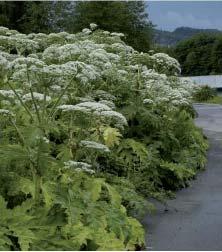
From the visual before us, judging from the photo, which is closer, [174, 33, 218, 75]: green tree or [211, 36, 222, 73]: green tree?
[211, 36, 222, 73]: green tree

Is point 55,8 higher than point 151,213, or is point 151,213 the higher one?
point 55,8

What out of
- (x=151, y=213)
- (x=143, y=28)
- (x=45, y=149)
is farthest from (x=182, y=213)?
(x=143, y=28)

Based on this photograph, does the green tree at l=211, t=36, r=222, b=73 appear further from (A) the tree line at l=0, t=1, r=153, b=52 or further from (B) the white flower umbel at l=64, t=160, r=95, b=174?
(B) the white flower umbel at l=64, t=160, r=95, b=174

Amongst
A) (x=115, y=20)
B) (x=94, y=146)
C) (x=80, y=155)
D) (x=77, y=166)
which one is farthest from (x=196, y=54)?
(x=77, y=166)

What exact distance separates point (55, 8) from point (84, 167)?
1382 inches

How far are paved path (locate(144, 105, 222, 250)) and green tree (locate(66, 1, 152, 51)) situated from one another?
27480 millimetres

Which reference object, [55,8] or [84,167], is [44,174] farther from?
[55,8]

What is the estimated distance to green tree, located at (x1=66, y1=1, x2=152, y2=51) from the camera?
122 feet

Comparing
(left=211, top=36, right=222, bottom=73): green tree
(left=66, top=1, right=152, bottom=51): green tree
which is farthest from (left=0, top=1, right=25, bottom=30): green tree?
(left=211, top=36, right=222, bottom=73): green tree

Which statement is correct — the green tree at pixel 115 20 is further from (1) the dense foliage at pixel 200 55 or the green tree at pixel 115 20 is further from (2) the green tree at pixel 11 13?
(1) the dense foliage at pixel 200 55

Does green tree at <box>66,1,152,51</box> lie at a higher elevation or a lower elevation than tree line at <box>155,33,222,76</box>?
higher

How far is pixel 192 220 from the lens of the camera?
635cm

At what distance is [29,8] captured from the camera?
122ft

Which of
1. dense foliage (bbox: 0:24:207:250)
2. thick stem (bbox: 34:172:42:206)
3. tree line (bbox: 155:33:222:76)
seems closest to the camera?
dense foliage (bbox: 0:24:207:250)
